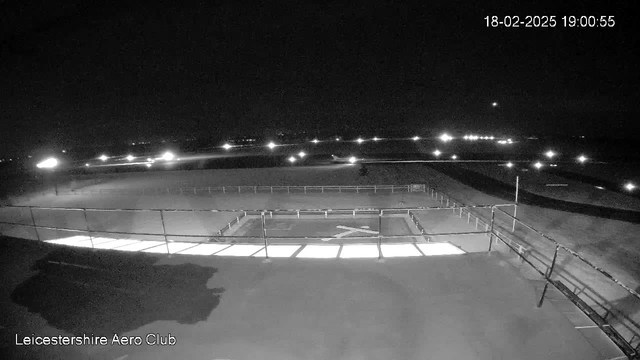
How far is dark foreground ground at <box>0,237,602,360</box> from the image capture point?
317 cm

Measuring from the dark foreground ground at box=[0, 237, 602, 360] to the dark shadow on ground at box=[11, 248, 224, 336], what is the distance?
0.06 ft

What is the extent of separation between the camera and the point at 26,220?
17.5 m

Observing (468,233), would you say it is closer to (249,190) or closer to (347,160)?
(249,190)

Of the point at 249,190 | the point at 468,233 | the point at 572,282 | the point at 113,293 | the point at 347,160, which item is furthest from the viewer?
the point at 347,160

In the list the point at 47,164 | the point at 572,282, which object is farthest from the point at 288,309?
the point at 47,164

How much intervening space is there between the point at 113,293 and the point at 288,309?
2881 millimetres

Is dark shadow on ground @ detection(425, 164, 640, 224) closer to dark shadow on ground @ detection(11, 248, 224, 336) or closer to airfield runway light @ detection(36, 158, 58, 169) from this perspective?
dark shadow on ground @ detection(11, 248, 224, 336)

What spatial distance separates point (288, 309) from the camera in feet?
12.5

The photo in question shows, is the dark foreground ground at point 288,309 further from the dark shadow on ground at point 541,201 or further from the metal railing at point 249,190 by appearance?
the dark shadow on ground at point 541,201

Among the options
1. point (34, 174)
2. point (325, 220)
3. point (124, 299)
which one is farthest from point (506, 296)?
point (34, 174)

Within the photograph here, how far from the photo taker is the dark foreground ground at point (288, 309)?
317 cm

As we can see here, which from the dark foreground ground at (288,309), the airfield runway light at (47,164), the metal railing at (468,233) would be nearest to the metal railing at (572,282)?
the metal railing at (468,233)

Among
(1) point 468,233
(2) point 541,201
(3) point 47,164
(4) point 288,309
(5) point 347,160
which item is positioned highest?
(3) point 47,164

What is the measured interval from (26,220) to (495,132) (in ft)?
414
